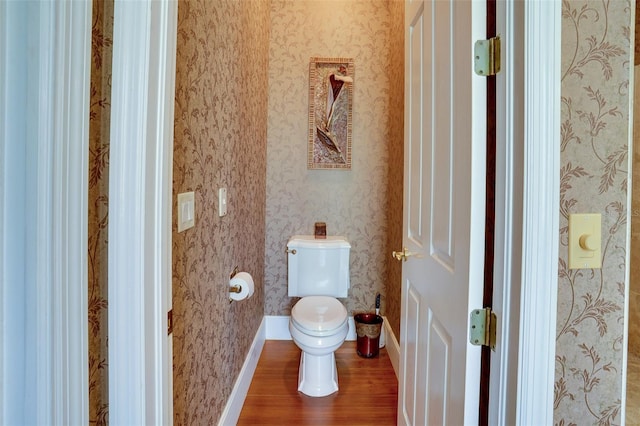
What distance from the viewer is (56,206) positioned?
23.4 inches

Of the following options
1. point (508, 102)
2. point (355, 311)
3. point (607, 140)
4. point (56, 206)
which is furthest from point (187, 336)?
point (355, 311)

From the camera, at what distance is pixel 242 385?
1.91m

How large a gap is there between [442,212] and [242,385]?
4.89 feet

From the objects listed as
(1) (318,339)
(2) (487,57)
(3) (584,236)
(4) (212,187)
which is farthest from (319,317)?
(2) (487,57)

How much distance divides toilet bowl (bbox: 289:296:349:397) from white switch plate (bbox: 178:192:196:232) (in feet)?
3.33

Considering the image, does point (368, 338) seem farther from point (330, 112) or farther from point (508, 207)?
point (508, 207)

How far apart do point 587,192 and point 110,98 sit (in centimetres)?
106

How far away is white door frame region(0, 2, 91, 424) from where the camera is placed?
0.56 meters

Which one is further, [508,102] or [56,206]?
[508,102]

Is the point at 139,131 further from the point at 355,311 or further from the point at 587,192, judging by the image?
the point at 355,311

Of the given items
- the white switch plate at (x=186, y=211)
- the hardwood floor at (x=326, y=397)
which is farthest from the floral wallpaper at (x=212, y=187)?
the hardwood floor at (x=326, y=397)

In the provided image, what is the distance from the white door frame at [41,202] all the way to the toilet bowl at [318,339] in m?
1.37

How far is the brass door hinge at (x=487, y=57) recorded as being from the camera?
2.78 feet

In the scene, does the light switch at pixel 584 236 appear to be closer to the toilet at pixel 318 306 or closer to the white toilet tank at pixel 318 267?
the toilet at pixel 318 306
